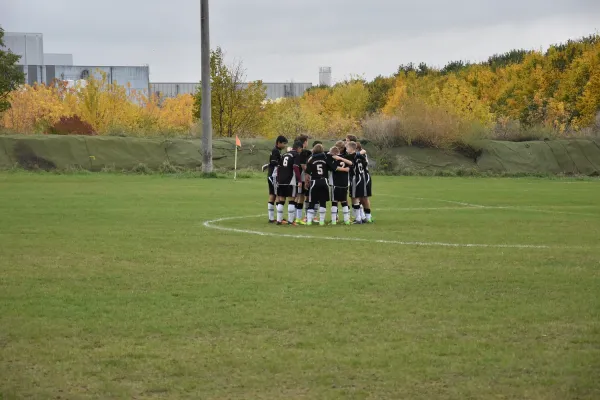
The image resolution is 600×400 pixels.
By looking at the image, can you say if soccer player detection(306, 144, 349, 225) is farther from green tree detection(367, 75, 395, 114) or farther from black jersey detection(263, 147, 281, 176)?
green tree detection(367, 75, 395, 114)

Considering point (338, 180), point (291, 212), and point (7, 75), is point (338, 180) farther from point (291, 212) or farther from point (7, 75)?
point (7, 75)

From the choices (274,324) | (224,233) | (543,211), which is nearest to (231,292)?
(274,324)

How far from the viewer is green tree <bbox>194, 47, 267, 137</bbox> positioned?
53.9 metres

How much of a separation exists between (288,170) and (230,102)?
35795 mm

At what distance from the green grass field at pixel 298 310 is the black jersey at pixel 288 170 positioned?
1043 mm

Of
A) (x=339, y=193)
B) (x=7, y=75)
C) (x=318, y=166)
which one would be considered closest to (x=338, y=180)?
(x=339, y=193)

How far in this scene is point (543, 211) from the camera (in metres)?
23.3

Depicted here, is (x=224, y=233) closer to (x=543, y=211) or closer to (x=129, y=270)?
(x=129, y=270)

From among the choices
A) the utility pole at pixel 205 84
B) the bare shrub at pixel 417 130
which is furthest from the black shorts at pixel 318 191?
the bare shrub at pixel 417 130

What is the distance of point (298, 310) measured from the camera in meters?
9.38

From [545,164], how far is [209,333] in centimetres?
4243

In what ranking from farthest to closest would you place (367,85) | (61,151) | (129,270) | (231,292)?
(367,85) → (61,151) → (129,270) → (231,292)

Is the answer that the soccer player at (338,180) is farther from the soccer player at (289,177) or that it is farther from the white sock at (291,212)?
the white sock at (291,212)

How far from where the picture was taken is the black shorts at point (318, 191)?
19156 millimetres
